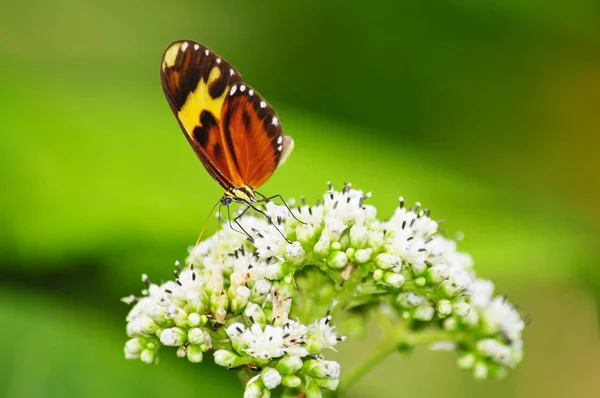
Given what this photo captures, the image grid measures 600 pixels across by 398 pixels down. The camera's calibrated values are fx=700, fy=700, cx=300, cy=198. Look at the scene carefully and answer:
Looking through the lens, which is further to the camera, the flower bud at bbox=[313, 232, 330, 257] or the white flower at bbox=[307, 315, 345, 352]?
the flower bud at bbox=[313, 232, 330, 257]

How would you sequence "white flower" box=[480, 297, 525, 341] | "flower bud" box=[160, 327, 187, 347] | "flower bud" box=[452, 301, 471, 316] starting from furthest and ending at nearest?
1. "white flower" box=[480, 297, 525, 341]
2. "flower bud" box=[452, 301, 471, 316]
3. "flower bud" box=[160, 327, 187, 347]

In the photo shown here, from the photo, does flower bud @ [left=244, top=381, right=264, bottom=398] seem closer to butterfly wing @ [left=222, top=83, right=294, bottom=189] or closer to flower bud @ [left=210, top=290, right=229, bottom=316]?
flower bud @ [left=210, top=290, right=229, bottom=316]

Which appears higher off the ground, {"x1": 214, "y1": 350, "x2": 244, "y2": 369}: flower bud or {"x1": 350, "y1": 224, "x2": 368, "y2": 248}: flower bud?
{"x1": 350, "y1": 224, "x2": 368, "y2": 248}: flower bud

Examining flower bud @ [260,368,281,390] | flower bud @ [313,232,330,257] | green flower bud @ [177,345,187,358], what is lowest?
flower bud @ [260,368,281,390]

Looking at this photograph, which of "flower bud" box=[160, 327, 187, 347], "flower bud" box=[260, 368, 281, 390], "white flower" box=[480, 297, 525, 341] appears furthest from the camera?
"white flower" box=[480, 297, 525, 341]

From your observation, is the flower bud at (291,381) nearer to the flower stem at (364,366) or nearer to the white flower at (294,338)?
the white flower at (294,338)

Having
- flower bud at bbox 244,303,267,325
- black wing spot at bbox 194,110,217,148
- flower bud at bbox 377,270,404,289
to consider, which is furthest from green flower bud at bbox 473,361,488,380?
black wing spot at bbox 194,110,217,148
